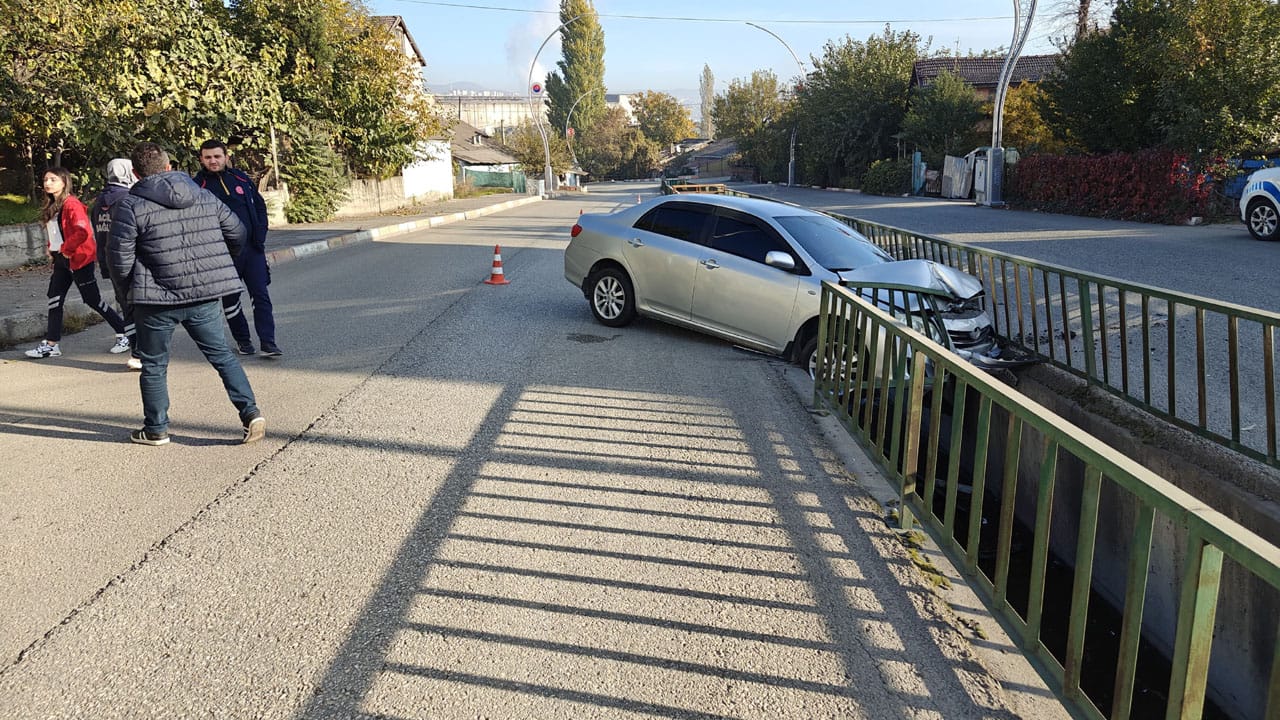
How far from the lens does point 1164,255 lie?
1348 cm

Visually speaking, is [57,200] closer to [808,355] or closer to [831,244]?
[808,355]

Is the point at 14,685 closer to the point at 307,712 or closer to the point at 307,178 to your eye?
the point at 307,712

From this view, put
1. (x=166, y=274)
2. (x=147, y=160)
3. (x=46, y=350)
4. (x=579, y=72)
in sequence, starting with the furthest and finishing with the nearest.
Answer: (x=579, y=72), (x=46, y=350), (x=147, y=160), (x=166, y=274)

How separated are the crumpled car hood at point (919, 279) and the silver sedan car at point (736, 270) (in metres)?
0.02

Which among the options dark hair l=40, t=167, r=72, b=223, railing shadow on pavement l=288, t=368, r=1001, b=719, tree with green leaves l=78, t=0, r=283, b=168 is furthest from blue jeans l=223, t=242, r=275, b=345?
tree with green leaves l=78, t=0, r=283, b=168

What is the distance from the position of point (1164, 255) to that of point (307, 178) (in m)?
21.3

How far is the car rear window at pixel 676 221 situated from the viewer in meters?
8.80

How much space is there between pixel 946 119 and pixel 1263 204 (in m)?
26.1

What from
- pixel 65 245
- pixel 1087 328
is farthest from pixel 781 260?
pixel 65 245

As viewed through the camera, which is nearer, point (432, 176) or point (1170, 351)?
point (1170, 351)

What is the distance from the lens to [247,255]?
25.8 feet

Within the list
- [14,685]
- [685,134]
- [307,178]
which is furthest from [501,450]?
[685,134]

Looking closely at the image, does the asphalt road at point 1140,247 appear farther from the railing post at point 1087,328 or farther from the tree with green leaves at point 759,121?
the tree with green leaves at point 759,121

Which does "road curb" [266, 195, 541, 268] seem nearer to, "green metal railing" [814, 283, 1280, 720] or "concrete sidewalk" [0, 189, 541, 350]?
"concrete sidewalk" [0, 189, 541, 350]
